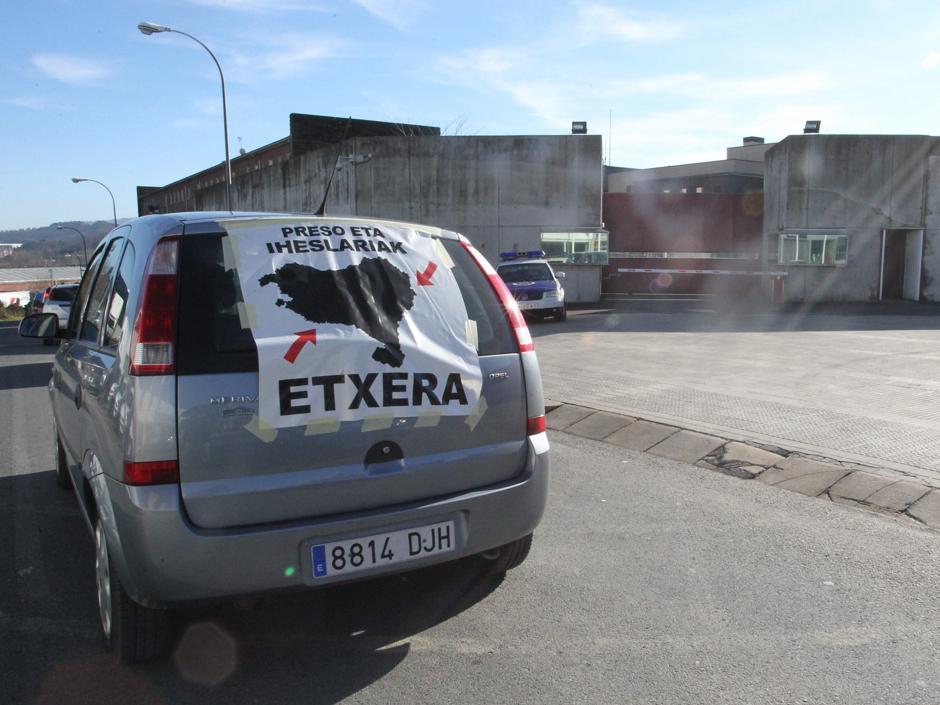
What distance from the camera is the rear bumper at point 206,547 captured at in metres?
2.75

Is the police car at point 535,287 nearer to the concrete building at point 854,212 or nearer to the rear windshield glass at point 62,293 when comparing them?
the concrete building at point 854,212

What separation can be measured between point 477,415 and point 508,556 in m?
0.96

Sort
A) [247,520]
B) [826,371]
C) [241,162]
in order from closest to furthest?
[247,520], [826,371], [241,162]

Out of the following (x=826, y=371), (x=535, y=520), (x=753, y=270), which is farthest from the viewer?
(x=753, y=270)

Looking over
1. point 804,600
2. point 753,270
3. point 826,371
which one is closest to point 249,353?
point 804,600

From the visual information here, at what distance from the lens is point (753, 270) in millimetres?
31750

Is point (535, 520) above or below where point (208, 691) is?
above

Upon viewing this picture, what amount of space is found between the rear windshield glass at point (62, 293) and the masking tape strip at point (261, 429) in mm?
22231

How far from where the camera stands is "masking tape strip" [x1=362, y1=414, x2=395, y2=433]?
301cm

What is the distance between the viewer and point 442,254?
3.49 m

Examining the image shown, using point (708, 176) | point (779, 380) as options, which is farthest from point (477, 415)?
point (708, 176)

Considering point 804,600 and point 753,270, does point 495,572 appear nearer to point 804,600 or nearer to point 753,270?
point 804,600

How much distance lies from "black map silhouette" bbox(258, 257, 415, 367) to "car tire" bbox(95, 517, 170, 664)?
1269 millimetres

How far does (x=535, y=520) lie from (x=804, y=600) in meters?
1.39
